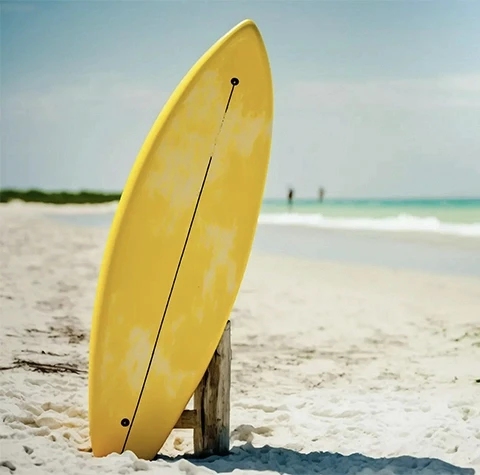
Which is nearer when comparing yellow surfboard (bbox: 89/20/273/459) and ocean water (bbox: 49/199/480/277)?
yellow surfboard (bbox: 89/20/273/459)

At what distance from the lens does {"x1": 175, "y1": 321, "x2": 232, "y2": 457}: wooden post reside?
2.86m

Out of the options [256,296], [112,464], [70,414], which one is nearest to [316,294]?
[256,296]

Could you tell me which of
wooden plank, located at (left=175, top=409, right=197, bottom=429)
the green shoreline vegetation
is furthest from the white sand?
the green shoreline vegetation

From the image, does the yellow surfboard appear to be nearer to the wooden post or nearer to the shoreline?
the wooden post

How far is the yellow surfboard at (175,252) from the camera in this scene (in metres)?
2.84

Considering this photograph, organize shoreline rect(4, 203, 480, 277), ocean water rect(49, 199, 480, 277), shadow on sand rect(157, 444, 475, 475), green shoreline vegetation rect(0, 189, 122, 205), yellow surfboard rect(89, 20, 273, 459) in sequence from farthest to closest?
green shoreline vegetation rect(0, 189, 122, 205)
ocean water rect(49, 199, 480, 277)
shoreline rect(4, 203, 480, 277)
yellow surfboard rect(89, 20, 273, 459)
shadow on sand rect(157, 444, 475, 475)

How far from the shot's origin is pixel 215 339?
2.89 metres

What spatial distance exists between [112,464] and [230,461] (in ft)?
1.57

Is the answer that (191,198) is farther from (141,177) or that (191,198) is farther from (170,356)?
(170,356)

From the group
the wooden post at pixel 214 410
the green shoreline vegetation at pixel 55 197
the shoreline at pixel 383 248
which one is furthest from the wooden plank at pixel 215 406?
the green shoreline vegetation at pixel 55 197

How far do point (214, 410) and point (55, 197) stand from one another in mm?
39962

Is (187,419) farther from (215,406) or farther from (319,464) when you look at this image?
(319,464)

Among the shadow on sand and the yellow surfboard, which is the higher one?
the yellow surfboard

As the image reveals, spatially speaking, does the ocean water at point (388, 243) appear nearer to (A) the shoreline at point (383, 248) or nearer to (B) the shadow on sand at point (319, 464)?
(A) the shoreline at point (383, 248)
